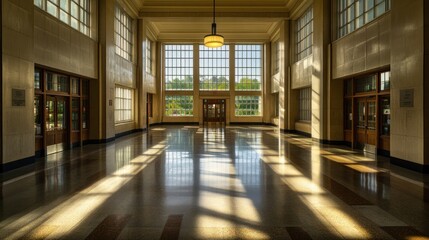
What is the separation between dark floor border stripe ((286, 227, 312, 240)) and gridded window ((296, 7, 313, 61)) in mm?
14377

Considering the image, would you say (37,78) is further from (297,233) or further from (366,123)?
(366,123)

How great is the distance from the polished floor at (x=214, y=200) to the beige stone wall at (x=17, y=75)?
67 cm

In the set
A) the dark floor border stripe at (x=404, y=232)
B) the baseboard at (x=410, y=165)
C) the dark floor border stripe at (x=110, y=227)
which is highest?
the baseboard at (x=410, y=165)

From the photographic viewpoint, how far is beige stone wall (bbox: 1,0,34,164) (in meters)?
7.50

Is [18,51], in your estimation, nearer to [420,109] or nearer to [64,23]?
Answer: [64,23]

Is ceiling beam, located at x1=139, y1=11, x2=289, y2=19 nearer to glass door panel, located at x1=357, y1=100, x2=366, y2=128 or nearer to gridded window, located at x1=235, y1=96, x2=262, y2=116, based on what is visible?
glass door panel, located at x1=357, y1=100, x2=366, y2=128

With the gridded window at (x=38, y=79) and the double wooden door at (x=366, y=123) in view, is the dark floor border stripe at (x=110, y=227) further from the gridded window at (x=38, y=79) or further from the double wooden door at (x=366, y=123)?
the double wooden door at (x=366, y=123)

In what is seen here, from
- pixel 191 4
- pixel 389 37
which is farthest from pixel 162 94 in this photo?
pixel 389 37

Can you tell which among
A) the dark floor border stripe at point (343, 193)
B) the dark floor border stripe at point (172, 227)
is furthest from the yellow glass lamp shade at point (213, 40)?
the dark floor border stripe at point (172, 227)

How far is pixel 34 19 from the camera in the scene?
9.10 meters

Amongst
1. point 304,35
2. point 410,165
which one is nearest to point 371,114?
point 410,165

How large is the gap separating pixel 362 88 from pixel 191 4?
436 inches

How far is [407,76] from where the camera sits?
Result: 793 cm

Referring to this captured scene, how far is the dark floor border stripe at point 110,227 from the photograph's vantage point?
12.4 ft
